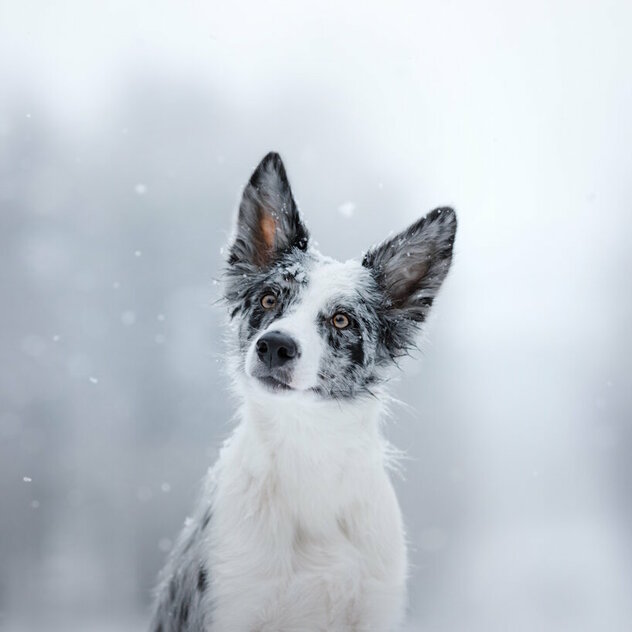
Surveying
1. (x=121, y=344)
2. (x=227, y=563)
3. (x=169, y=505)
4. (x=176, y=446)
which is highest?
(x=227, y=563)

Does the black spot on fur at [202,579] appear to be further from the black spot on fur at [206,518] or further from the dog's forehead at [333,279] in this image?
the dog's forehead at [333,279]

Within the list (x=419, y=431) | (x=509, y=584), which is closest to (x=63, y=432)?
(x=419, y=431)

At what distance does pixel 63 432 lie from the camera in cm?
992

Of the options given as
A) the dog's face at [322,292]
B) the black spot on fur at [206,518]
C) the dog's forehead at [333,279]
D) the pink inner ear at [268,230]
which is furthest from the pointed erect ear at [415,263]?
the black spot on fur at [206,518]

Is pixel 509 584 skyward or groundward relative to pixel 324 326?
groundward

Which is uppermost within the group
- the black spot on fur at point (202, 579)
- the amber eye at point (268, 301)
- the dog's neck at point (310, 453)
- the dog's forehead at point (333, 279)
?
the dog's forehead at point (333, 279)

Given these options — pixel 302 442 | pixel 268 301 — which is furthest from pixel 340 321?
pixel 302 442

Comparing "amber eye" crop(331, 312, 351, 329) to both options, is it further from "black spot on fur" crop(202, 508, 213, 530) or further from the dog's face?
"black spot on fur" crop(202, 508, 213, 530)

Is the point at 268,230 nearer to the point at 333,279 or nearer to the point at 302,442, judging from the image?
the point at 333,279

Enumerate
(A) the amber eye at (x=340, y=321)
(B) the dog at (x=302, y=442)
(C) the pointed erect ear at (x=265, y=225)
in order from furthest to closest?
(C) the pointed erect ear at (x=265, y=225) → (A) the amber eye at (x=340, y=321) → (B) the dog at (x=302, y=442)

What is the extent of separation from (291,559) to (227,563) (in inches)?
12.0

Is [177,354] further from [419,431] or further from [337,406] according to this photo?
[337,406]

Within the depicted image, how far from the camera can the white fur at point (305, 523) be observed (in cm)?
351

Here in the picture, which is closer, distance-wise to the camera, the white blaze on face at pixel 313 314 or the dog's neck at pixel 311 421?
the white blaze on face at pixel 313 314
